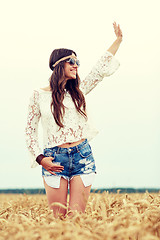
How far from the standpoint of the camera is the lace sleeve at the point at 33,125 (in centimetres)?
434

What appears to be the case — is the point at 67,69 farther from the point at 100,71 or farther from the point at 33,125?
the point at 33,125

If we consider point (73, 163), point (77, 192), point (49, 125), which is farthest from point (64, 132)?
point (77, 192)

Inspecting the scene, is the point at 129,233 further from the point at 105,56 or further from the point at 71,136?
the point at 105,56

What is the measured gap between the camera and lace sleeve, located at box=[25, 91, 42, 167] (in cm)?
434

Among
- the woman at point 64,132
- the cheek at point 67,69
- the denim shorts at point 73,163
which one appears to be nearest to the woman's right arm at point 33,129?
the woman at point 64,132

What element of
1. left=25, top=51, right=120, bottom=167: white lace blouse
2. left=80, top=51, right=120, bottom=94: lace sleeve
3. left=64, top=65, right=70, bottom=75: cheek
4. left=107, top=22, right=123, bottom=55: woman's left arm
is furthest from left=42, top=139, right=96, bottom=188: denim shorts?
left=107, top=22, right=123, bottom=55: woman's left arm

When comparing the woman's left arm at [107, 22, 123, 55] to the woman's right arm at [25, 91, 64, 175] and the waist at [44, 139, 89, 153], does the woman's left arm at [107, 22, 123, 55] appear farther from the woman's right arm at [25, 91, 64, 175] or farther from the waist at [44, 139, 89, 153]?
the waist at [44, 139, 89, 153]

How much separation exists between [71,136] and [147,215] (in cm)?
129

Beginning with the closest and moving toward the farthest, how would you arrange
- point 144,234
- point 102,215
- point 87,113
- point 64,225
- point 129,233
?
point 129,233, point 144,234, point 64,225, point 102,215, point 87,113

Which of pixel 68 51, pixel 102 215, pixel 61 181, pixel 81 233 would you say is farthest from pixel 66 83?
pixel 81 233

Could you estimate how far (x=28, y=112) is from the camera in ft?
14.4

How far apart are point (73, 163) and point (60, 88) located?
0.96 m

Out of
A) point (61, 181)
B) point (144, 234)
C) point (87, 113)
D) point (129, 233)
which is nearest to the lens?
point (129, 233)

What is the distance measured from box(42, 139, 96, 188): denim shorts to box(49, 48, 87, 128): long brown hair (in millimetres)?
335
